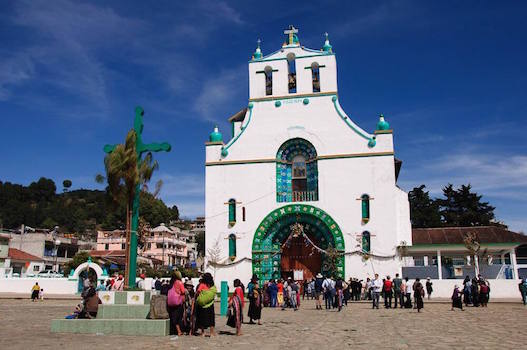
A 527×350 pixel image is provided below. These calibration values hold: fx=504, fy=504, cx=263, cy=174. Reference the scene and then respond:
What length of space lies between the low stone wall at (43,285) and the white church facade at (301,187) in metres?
13.5

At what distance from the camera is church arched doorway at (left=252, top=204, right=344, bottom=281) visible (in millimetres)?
27438

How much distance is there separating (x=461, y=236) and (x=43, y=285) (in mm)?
28320

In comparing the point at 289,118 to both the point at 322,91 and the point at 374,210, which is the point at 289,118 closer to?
the point at 322,91

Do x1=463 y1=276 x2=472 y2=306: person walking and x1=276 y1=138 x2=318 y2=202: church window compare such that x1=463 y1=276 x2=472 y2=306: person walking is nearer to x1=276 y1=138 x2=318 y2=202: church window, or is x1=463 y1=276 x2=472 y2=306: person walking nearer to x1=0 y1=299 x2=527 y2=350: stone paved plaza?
x1=0 y1=299 x2=527 y2=350: stone paved plaza

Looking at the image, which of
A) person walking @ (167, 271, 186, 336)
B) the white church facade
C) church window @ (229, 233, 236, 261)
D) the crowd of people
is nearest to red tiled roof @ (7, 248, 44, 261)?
the white church facade

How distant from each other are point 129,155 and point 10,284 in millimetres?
29427

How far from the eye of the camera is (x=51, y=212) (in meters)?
99.5

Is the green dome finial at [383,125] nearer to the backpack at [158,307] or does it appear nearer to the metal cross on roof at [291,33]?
the metal cross on roof at [291,33]

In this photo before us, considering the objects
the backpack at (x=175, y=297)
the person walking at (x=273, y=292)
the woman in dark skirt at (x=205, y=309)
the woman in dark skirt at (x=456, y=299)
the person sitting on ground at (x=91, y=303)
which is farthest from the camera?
the person walking at (x=273, y=292)

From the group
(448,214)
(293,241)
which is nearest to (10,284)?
(293,241)

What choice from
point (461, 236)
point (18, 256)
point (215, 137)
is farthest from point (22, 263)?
point (461, 236)

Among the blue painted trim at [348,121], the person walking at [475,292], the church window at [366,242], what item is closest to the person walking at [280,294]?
the church window at [366,242]

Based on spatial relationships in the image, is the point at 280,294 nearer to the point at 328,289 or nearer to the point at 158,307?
the point at 328,289

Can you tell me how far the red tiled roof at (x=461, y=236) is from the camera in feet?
91.0
